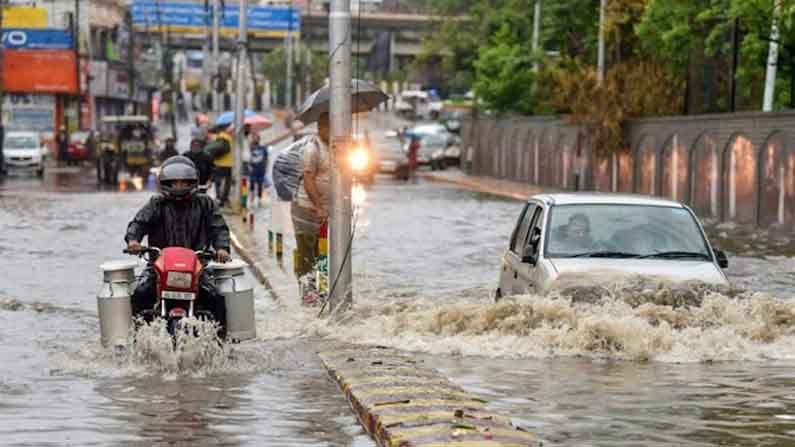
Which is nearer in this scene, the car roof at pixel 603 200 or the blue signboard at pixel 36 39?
the car roof at pixel 603 200

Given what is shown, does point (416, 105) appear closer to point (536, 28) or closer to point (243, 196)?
point (536, 28)

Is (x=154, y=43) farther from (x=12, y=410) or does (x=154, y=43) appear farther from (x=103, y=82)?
(x=12, y=410)

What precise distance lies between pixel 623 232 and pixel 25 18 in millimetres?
93207

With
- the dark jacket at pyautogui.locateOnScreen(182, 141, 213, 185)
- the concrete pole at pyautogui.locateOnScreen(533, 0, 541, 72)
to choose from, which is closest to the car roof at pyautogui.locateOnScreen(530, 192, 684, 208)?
the dark jacket at pyautogui.locateOnScreen(182, 141, 213, 185)

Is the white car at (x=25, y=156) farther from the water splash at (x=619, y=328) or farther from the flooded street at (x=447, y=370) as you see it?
the water splash at (x=619, y=328)

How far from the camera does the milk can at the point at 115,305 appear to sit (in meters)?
13.3

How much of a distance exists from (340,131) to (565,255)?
2271mm

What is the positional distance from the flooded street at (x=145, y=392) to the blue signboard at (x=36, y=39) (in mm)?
82889

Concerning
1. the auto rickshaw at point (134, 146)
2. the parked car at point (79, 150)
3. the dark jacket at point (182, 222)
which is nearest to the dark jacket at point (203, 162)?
the dark jacket at point (182, 222)

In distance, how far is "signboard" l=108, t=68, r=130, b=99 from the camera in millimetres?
123438

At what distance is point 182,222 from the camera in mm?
13898

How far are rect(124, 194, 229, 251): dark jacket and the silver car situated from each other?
2.97 meters

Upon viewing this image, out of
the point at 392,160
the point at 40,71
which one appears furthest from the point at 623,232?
the point at 40,71

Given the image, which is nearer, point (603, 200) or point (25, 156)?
point (603, 200)
